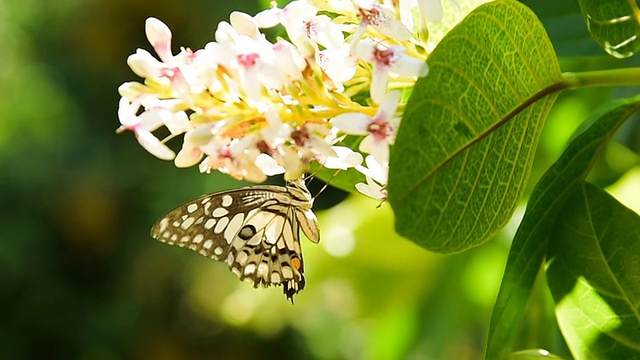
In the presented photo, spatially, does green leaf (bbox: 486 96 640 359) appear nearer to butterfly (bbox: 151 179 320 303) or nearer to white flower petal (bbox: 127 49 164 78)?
butterfly (bbox: 151 179 320 303)

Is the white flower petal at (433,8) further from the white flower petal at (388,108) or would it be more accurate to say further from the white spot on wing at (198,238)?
the white spot on wing at (198,238)

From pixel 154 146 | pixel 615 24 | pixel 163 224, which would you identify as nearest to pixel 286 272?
pixel 163 224

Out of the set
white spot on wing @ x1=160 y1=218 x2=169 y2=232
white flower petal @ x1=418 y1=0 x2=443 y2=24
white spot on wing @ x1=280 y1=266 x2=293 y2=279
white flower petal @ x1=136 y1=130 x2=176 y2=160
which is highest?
white flower petal @ x1=418 y1=0 x2=443 y2=24

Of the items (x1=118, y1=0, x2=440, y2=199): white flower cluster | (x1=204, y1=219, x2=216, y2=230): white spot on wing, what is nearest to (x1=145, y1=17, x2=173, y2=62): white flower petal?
(x1=118, y1=0, x2=440, y2=199): white flower cluster

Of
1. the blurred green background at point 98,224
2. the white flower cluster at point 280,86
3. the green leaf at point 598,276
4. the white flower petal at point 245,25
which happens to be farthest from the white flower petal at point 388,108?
the blurred green background at point 98,224

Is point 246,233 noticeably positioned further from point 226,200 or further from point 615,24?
point 615,24

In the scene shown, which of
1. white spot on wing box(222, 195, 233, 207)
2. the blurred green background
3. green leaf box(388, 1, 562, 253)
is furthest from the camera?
the blurred green background
